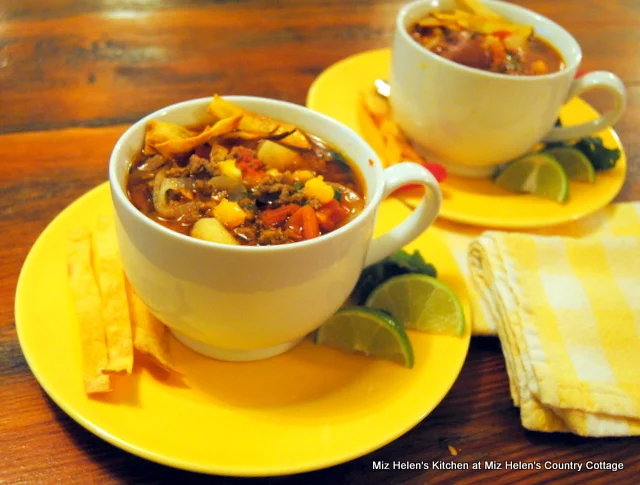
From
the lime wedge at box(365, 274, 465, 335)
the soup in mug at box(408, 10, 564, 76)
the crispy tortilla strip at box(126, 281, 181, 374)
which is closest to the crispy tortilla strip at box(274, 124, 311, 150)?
the lime wedge at box(365, 274, 465, 335)

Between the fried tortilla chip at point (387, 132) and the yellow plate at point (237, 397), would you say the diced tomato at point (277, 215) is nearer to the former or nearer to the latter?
the yellow plate at point (237, 397)

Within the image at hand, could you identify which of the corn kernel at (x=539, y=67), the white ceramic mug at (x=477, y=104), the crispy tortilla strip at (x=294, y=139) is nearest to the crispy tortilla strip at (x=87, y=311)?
the crispy tortilla strip at (x=294, y=139)

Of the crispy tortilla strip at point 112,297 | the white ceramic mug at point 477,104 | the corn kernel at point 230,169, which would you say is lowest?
the crispy tortilla strip at point 112,297

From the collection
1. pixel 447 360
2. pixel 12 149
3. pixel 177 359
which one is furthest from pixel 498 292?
pixel 12 149

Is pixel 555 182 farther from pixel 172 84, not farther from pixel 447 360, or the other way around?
pixel 172 84

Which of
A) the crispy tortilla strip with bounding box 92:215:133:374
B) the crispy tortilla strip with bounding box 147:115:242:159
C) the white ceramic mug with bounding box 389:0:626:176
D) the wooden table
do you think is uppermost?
the crispy tortilla strip with bounding box 147:115:242:159

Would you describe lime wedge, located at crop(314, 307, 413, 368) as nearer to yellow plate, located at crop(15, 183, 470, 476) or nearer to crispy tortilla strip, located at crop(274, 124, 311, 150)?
yellow plate, located at crop(15, 183, 470, 476)
